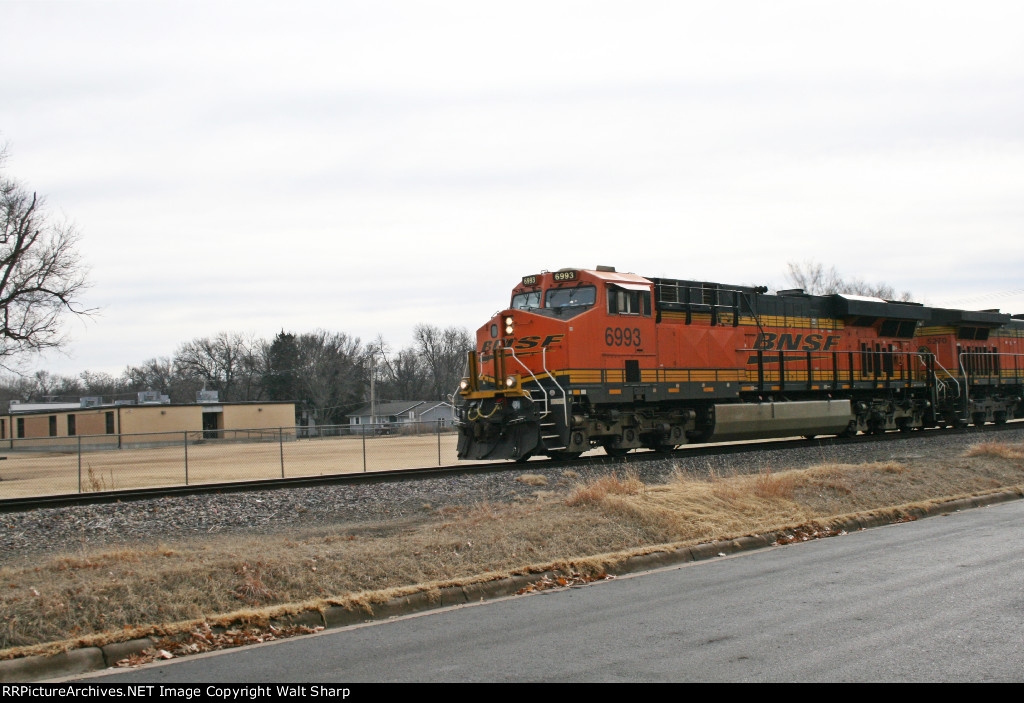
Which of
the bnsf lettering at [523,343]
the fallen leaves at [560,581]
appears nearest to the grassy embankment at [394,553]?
the fallen leaves at [560,581]

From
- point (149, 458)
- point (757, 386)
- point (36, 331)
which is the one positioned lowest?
point (149, 458)

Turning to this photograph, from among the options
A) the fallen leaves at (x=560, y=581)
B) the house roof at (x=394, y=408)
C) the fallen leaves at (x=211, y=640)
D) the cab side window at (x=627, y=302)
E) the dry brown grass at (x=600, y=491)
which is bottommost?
the house roof at (x=394, y=408)

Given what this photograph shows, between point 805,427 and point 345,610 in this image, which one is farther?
point 805,427

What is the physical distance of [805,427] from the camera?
26.1 metres

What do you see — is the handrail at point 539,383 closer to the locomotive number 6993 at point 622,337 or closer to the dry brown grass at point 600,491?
the locomotive number 6993 at point 622,337

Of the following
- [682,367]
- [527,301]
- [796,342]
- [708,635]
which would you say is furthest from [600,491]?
[796,342]

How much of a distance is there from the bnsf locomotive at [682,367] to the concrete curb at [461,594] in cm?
852

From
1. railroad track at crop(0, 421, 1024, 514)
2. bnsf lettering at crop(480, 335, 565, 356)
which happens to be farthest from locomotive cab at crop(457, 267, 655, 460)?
railroad track at crop(0, 421, 1024, 514)

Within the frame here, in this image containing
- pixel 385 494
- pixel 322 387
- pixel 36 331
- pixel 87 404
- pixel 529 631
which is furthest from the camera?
pixel 322 387

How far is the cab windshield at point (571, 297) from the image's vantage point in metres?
21.4

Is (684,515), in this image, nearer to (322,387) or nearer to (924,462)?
(924,462)

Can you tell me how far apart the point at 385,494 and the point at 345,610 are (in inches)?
301

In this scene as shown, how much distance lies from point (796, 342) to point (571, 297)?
27.7 feet
